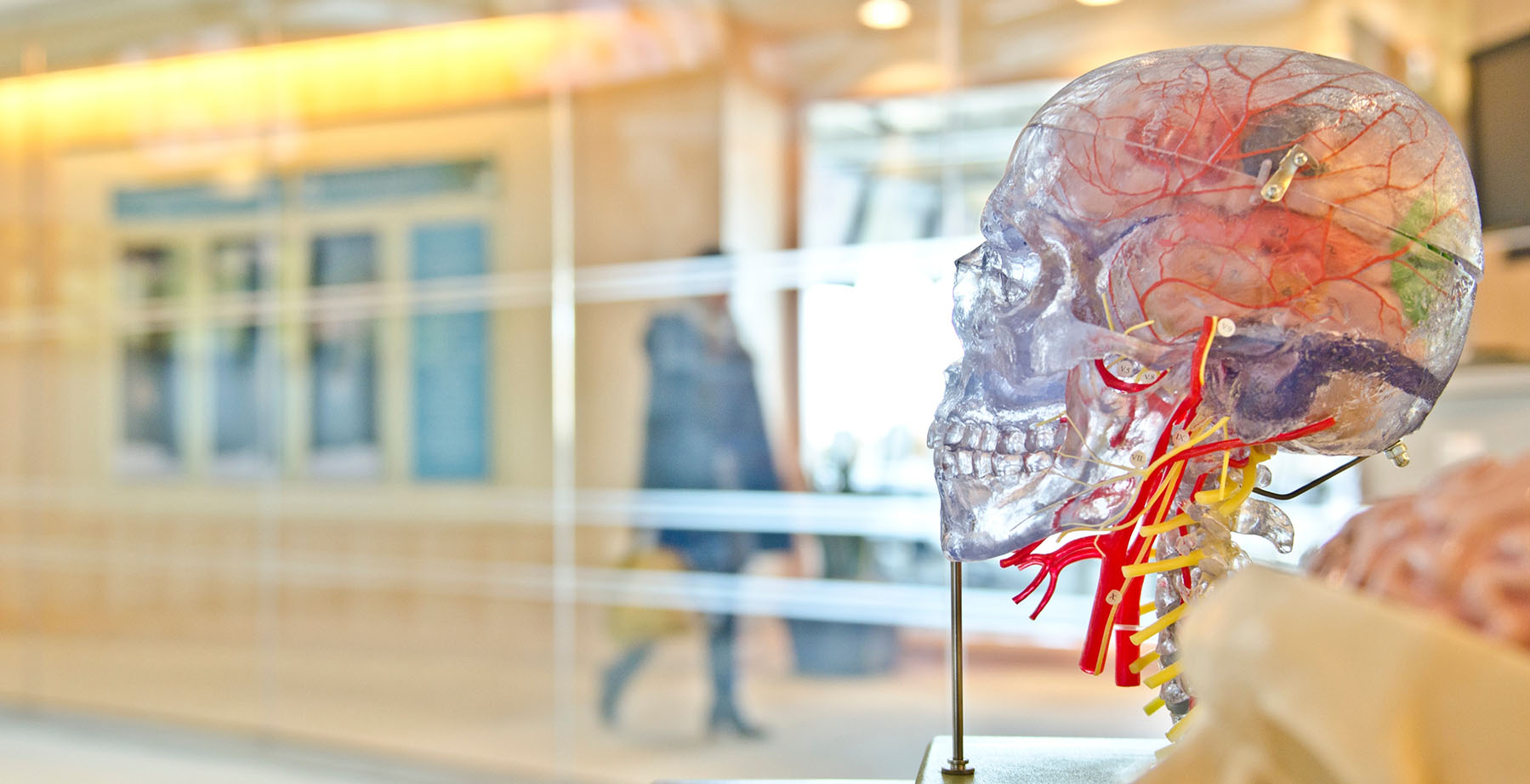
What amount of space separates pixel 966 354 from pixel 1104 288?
0.13 m

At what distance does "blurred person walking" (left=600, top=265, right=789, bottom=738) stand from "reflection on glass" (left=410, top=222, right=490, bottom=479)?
66cm

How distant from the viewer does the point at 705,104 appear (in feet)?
11.5

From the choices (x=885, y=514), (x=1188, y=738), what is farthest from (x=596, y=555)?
A: (x=1188, y=738)

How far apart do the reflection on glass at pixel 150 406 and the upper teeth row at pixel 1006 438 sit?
462 centimetres

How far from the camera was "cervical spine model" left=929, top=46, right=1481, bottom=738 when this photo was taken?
0.64 metres

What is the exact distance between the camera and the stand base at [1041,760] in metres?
0.76

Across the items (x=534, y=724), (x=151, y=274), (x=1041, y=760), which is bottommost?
(x=534, y=724)

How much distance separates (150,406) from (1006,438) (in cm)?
479

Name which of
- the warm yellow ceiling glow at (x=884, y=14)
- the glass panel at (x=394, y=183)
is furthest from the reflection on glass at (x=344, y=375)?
the warm yellow ceiling glow at (x=884, y=14)

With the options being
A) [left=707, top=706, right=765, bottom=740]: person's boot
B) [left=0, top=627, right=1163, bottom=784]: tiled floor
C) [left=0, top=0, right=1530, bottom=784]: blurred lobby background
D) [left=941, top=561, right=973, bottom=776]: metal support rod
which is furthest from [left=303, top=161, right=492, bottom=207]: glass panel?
[left=941, top=561, right=973, bottom=776]: metal support rod

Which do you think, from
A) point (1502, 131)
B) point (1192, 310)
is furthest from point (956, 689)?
point (1502, 131)

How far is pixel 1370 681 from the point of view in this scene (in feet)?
1.19

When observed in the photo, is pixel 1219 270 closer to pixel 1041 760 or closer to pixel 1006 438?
pixel 1006 438

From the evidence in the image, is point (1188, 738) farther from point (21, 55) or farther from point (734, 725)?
point (21, 55)
